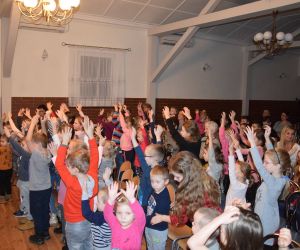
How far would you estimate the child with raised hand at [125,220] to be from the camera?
217cm

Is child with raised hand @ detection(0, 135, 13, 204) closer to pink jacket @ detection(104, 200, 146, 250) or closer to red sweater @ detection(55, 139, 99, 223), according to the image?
red sweater @ detection(55, 139, 99, 223)

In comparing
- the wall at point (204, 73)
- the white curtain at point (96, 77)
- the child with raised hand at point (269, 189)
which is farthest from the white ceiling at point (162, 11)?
the child with raised hand at point (269, 189)

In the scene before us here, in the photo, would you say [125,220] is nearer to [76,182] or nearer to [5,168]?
[76,182]

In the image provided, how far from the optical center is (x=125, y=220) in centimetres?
217

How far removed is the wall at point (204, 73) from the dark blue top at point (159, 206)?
288 inches

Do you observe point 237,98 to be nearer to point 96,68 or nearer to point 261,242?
point 96,68

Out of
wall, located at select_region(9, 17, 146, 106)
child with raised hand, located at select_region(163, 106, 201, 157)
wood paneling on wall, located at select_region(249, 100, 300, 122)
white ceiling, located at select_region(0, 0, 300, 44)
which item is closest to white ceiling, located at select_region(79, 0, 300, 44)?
white ceiling, located at select_region(0, 0, 300, 44)

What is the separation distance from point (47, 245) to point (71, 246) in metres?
1.02

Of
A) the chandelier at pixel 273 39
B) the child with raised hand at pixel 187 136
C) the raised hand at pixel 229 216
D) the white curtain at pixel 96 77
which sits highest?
the chandelier at pixel 273 39

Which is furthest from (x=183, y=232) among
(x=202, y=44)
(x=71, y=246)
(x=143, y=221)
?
(x=202, y=44)

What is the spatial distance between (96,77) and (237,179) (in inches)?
237

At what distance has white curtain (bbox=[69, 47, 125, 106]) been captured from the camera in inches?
318

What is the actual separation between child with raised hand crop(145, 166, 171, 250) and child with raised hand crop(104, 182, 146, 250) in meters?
0.37

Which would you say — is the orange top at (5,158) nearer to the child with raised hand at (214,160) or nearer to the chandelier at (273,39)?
the child with raised hand at (214,160)
